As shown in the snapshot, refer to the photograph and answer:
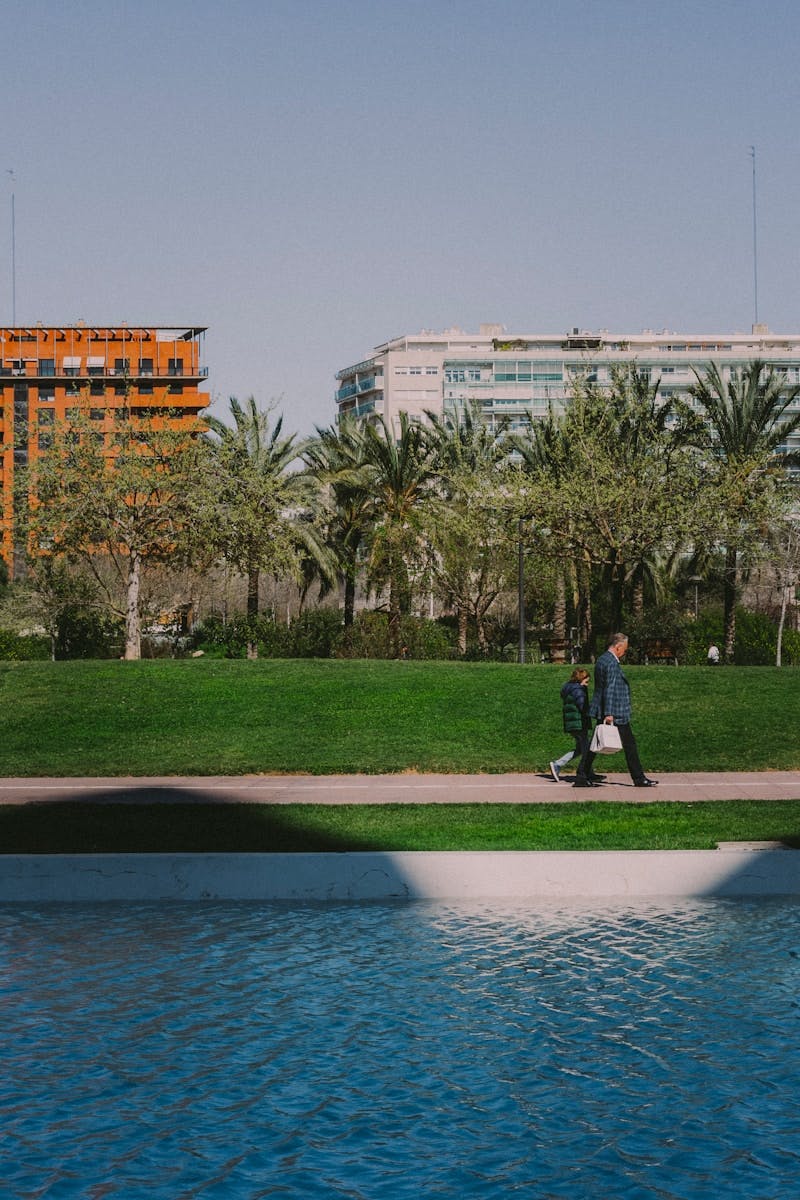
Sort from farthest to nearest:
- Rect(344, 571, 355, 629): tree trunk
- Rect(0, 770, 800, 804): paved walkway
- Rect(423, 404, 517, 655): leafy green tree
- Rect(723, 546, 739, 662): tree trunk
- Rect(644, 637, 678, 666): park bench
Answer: Rect(344, 571, 355, 629): tree trunk
Rect(423, 404, 517, 655): leafy green tree
Rect(723, 546, 739, 662): tree trunk
Rect(644, 637, 678, 666): park bench
Rect(0, 770, 800, 804): paved walkway

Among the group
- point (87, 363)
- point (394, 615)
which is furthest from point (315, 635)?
point (87, 363)

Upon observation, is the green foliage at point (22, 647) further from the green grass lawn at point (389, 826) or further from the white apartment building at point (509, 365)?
the white apartment building at point (509, 365)

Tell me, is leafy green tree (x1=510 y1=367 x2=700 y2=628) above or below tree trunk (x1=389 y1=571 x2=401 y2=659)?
above

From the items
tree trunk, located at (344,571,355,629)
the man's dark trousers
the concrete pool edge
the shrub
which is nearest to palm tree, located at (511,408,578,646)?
tree trunk, located at (344,571,355,629)

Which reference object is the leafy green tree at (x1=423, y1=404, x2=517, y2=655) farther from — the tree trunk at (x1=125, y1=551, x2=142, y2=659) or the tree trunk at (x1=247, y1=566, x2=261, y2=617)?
the tree trunk at (x1=125, y1=551, x2=142, y2=659)

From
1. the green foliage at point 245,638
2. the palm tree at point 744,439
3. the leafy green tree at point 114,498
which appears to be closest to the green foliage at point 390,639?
the green foliage at point 245,638

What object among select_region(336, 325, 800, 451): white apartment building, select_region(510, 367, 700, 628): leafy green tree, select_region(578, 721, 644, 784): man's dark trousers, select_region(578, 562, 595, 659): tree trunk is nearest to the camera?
select_region(578, 721, 644, 784): man's dark trousers

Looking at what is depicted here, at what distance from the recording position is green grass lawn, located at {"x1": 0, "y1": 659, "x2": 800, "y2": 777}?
21.0 metres

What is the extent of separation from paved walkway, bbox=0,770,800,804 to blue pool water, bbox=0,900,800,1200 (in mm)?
5665

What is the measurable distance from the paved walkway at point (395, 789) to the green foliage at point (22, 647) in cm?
2353

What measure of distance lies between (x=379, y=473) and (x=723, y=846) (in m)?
41.6

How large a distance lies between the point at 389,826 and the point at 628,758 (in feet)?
15.2

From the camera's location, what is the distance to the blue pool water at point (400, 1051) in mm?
6035

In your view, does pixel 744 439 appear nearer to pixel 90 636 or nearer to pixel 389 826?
pixel 90 636
